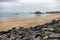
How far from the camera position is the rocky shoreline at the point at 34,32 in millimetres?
3234

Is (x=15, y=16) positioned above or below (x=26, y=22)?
above

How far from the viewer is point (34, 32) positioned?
11.0 ft

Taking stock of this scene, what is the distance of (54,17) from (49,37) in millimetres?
479

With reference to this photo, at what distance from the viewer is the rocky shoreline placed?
127 inches

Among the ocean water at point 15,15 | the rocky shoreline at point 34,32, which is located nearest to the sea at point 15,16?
the ocean water at point 15,15

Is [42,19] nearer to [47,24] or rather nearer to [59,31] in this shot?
[47,24]

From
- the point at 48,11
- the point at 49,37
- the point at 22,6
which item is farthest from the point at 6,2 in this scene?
the point at 49,37

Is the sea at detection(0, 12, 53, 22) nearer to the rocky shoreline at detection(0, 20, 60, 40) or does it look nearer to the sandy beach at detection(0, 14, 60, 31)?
the sandy beach at detection(0, 14, 60, 31)

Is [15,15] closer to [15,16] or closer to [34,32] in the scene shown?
[15,16]

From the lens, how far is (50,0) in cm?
348

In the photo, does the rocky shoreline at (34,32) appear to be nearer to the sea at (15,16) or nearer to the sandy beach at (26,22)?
the sandy beach at (26,22)

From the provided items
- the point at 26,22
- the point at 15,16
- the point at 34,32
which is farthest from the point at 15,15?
the point at 34,32

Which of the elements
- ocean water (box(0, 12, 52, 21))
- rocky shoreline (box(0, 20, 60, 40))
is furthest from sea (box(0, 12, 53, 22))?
rocky shoreline (box(0, 20, 60, 40))

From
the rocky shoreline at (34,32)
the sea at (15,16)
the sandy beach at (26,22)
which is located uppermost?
the sea at (15,16)
